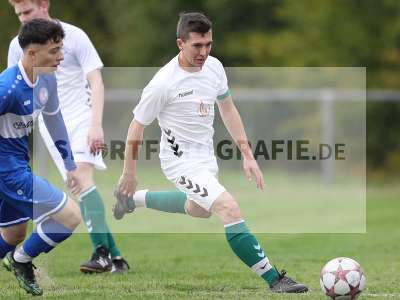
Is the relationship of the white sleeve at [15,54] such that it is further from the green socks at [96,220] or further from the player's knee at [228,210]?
the player's knee at [228,210]

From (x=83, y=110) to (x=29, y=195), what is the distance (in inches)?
71.8

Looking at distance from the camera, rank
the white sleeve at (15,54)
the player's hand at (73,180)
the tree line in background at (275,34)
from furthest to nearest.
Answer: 1. the tree line in background at (275,34)
2. the white sleeve at (15,54)
3. the player's hand at (73,180)

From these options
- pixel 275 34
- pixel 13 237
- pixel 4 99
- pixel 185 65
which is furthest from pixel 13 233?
pixel 275 34

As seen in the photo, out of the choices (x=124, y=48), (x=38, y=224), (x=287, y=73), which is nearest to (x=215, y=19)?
(x=124, y=48)

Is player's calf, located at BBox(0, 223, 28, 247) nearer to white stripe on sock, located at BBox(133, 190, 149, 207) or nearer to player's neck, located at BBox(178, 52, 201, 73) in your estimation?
white stripe on sock, located at BBox(133, 190, 149, 207)

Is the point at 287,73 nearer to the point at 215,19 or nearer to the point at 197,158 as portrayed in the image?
the point at 215,19

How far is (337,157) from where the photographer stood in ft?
60.6

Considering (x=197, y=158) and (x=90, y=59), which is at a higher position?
(x=90, y=59)

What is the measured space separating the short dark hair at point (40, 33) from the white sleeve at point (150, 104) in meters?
0.74

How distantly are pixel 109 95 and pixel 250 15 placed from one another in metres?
7.26

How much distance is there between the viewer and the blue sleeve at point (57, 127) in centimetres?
634

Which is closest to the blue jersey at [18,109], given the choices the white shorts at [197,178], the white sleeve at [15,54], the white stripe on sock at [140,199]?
the white shorts at [197,178]

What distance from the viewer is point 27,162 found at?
20.0ft

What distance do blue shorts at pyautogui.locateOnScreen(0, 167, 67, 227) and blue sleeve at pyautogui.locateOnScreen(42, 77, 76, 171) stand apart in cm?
46
